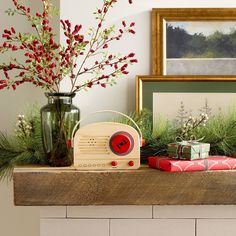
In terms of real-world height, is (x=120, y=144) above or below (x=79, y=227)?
above

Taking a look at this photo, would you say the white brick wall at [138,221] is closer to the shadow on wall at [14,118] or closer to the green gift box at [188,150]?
the green gift box at [188,150]

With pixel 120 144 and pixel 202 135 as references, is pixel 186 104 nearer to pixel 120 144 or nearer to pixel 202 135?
pixel 202 135

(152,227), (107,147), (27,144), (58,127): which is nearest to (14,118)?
(27,144)

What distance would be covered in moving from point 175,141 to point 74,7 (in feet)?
1.92

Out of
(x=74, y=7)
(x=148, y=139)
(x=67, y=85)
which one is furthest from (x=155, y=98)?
(x=74, y=7)

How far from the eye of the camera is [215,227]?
5.28 feet

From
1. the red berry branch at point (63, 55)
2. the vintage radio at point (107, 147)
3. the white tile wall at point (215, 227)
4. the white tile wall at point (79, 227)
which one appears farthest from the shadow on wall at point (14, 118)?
the white tile wall at point (215, 227)

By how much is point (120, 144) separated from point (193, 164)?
8.8 inches

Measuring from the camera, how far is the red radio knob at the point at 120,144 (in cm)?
148

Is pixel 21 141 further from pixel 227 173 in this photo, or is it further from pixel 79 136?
pixel 227 173

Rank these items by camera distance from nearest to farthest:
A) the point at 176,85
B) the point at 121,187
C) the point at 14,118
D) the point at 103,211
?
the point at 121,187
the point at 103,211
the point at 176,85
the point at 14,118

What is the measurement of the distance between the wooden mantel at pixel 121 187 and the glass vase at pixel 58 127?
0.06 m

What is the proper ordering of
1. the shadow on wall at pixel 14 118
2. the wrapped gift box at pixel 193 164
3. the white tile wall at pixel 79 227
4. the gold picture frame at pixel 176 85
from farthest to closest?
1. the shadow on wall at pixel 14 118
2. the gold picture frame at pixel 176 85
3. the white tile wall at pixel 79 227
4. the wrapped gift box at pixel 193 164

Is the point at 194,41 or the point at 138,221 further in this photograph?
the point at 194,41
